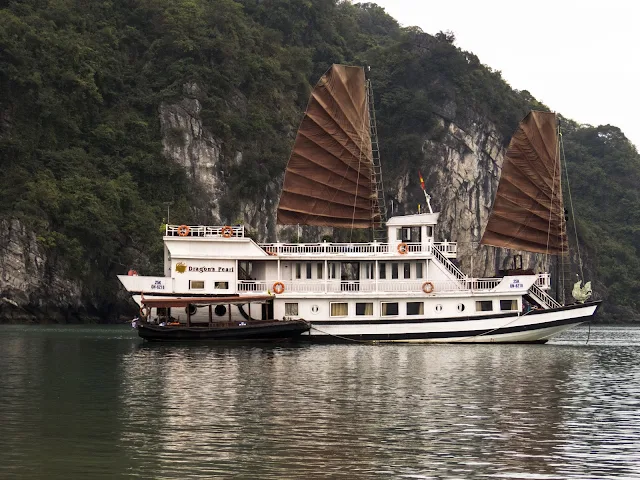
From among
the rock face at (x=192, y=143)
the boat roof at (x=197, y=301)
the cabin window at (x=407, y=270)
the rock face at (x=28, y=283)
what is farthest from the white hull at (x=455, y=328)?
the rock face at (x=192, y=143)

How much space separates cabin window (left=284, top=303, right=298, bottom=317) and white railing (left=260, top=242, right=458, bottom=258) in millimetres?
1765

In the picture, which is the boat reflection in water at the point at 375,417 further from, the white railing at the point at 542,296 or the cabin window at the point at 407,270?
the cabin window at the point at 407,270

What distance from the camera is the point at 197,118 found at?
229 feet

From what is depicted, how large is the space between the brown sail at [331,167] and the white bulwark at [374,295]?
3553mm

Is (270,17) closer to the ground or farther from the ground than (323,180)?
farther from the ground

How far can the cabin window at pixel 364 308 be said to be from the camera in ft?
119

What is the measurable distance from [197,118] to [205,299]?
3690 cm

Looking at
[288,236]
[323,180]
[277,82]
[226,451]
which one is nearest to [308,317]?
[323,180]

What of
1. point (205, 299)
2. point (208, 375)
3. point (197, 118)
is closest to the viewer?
point (208, 375)

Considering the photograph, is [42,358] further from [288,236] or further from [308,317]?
[288,236]

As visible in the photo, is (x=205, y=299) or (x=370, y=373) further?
(x=205, y=299)

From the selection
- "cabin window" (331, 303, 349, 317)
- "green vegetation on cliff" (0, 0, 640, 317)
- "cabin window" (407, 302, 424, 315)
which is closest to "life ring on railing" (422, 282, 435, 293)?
"cabin window" (407, 302, 424, 315)

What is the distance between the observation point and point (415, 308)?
36344 millimetres

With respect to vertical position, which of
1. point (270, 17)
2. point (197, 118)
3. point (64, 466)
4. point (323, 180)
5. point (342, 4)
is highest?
point (342, 4)
